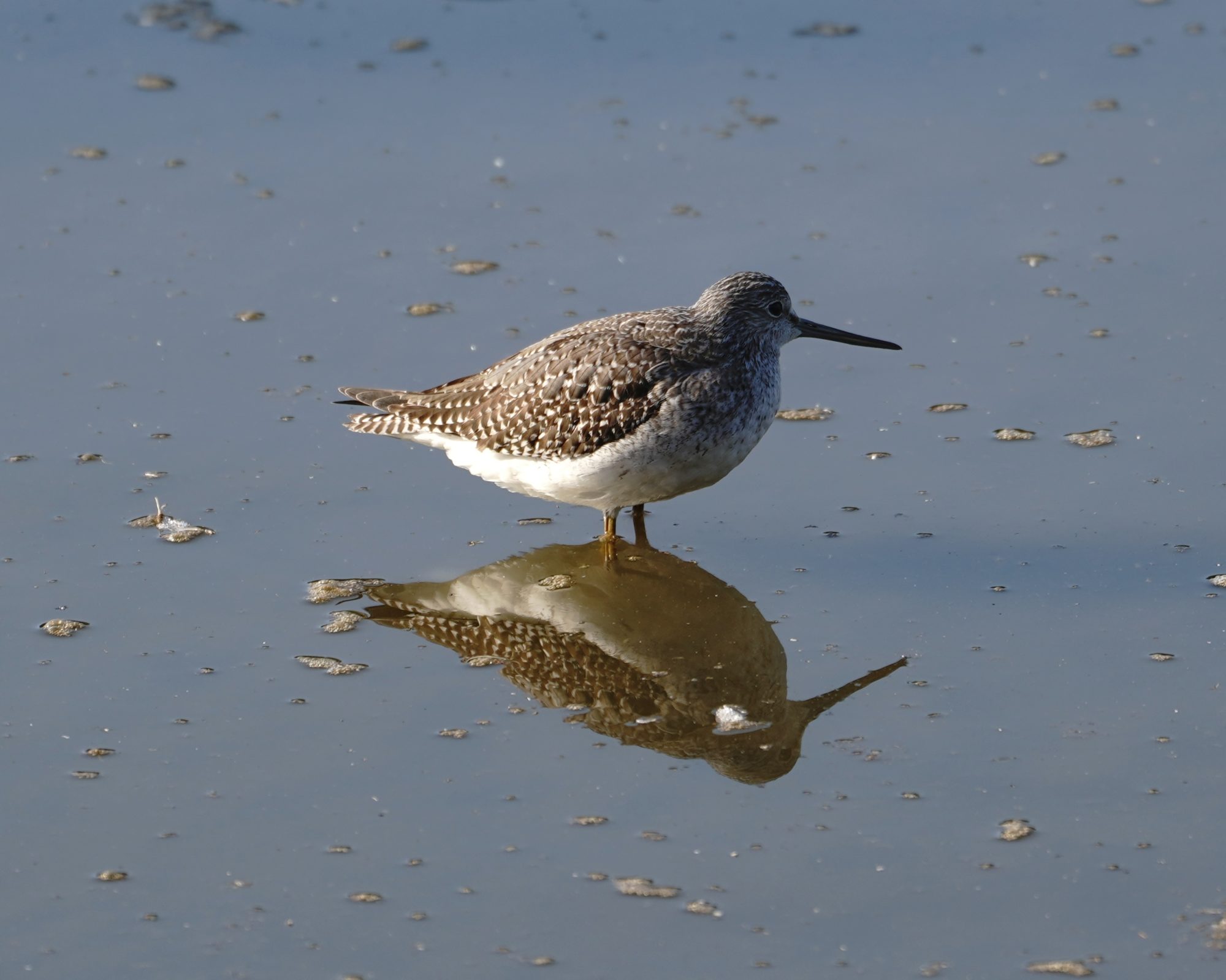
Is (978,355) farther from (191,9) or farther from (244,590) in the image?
(191,9)

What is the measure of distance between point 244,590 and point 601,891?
259cm

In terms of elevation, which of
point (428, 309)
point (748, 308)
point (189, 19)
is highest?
point (189, 19)

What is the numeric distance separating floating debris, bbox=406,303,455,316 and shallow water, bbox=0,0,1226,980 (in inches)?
2.8

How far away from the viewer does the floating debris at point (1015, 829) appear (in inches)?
219

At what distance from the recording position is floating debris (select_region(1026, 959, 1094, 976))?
492cm

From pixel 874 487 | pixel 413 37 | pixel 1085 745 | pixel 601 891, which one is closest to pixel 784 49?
pixel 413 37

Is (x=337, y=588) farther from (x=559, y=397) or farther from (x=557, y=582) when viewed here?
(x=559, y=397)

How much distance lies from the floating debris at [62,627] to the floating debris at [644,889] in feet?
9.12

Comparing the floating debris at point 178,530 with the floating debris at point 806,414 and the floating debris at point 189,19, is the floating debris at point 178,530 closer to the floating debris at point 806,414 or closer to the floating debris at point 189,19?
the floating debris at point 806,414

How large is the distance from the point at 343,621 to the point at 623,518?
1.66 m

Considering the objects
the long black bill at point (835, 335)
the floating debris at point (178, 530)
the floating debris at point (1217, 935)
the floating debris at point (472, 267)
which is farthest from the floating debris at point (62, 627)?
the floating debris at point (1217, 935)

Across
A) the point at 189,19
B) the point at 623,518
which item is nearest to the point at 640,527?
the point at 623,518

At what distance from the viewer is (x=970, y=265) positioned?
977 centimetres

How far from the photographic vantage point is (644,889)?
5.33m
